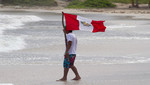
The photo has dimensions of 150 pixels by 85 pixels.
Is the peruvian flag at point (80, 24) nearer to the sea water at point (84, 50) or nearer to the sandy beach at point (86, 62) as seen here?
the sandy beach at point (86, 62)

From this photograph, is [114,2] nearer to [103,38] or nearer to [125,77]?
[103,38]

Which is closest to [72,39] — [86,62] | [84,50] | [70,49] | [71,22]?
[70,49]

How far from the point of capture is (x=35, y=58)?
36.7ft

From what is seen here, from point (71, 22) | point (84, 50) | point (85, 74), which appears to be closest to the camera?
point (71, 22)

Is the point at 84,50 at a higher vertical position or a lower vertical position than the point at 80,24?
lower

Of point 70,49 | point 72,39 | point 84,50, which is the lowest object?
point 84,50

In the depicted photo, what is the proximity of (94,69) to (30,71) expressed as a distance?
5.31 ft

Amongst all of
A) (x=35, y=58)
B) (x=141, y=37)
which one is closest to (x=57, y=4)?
(x=141, y=37)

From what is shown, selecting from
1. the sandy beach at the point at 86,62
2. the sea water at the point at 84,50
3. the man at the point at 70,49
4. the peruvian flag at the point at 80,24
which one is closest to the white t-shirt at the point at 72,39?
the man at the point at 70,49

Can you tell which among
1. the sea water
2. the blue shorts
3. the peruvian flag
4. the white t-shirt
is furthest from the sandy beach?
the peruvian flag

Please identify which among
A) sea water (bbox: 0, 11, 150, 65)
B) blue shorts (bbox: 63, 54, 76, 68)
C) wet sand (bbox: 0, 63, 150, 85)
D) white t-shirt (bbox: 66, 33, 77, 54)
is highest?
white t-shirt (bbox: 66, 33, 77, 54)

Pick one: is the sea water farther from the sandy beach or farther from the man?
the man

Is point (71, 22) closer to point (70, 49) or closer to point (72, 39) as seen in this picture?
point (72, 39)

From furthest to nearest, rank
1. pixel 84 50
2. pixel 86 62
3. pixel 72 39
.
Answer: pixel 84 50
pixel 86 62
pixel 72 39
